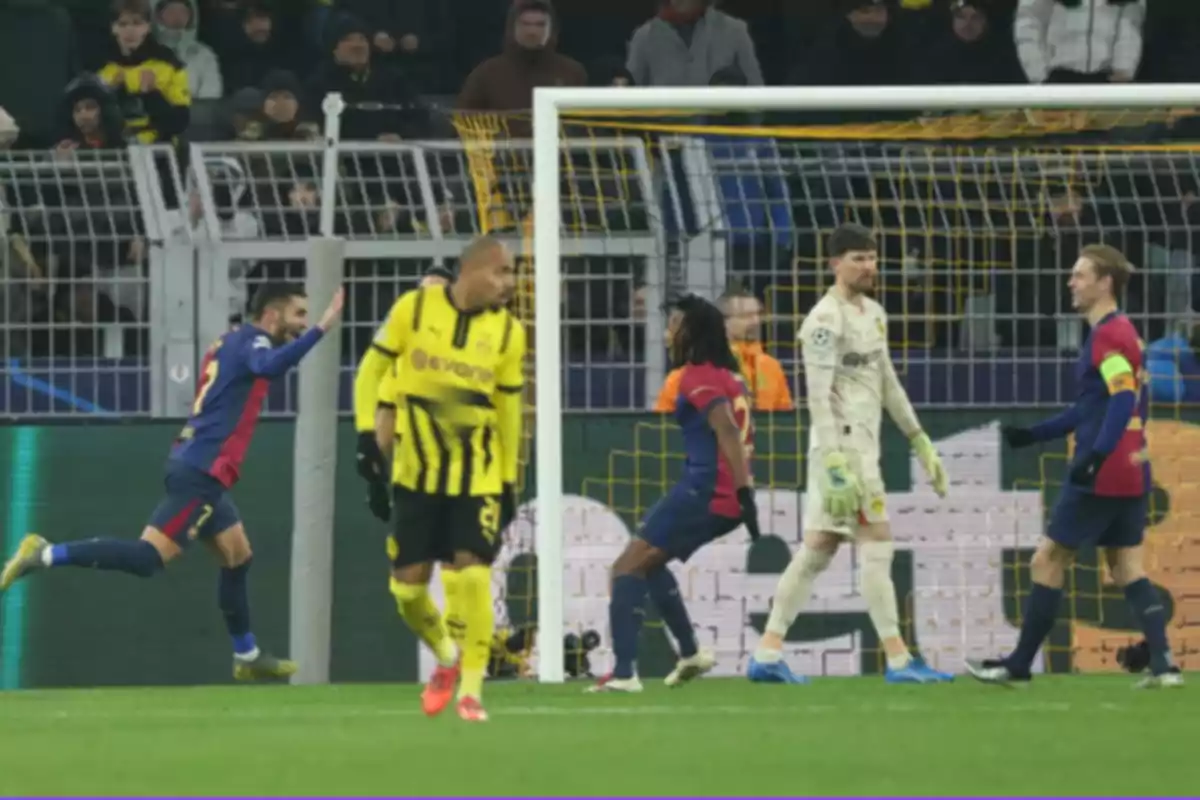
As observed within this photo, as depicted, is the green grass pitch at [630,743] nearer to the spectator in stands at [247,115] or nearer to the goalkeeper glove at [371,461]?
the goalkeeper glove at [371,461]

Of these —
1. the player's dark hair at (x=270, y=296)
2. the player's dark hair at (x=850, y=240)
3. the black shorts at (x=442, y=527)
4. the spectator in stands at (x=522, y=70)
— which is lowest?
the black shorts at (x=442, y=527)

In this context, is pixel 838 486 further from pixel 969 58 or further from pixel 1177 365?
pixel 969 58

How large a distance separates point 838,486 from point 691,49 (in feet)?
17.3

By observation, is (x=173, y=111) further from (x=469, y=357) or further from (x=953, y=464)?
(x=469, y=357)

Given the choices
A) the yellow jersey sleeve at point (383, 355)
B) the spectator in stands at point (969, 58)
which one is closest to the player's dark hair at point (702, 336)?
the yellow jersey sleeve at point (383, 355)

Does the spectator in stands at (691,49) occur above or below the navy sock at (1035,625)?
above

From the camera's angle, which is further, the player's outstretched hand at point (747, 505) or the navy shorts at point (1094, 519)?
the player's outstretched hand at point (747, 505)

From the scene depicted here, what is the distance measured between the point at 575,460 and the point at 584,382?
0.40m

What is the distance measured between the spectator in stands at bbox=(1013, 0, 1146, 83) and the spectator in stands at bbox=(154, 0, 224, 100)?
4.89 metres

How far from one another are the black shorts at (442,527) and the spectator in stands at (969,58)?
7320 mm

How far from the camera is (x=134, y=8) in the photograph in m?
17.0

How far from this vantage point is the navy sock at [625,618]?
1251cm

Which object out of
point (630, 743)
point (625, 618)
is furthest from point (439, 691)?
point (625, 618)

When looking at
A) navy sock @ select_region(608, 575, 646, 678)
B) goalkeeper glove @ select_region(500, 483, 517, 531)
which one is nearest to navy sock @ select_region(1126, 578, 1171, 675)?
navy sock @ select_region(608, 575, 646, 678)
